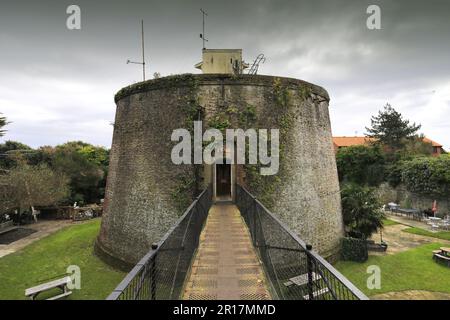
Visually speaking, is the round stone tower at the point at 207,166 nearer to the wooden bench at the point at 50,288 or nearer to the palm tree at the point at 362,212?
the palm tree at the point at 362,212

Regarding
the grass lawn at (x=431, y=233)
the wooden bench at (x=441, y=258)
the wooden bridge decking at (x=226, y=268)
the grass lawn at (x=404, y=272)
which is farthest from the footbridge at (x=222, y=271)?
the grass lawn at (x=431, y=233)

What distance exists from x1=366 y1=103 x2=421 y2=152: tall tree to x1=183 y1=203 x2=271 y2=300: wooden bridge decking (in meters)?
36.5

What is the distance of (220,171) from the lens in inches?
624

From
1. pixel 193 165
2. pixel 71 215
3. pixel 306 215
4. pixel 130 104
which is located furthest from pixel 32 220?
pixel 306 215

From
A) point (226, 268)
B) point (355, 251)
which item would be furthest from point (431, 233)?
point (226, 268)

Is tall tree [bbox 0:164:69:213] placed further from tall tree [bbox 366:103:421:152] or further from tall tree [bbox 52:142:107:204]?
tall tree [bbox 366:103:421:152]

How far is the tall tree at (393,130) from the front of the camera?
1457 inches

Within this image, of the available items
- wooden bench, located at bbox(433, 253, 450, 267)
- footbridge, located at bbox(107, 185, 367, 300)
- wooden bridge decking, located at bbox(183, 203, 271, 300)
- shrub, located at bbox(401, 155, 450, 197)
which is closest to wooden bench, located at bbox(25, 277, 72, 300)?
wooden bridge decking, located at bbox(183, 203, 271, 300)

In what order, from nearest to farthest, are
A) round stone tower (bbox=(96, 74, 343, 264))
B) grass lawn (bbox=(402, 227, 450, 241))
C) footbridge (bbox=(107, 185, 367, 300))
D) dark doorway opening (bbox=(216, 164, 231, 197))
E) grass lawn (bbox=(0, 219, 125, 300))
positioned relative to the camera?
footbridge (bbox=(107, 185, 367, 300))
grass lawn (bbox=(0, 219, 125, 300))
round stone tower (bbox=(96, 74, 343, 264))
dark doorway opening (bbox=(216, 164, 231, 197))
grass lawn (bbox=(402, 227, 450, 241))

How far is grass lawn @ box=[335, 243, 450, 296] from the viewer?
445 inches
